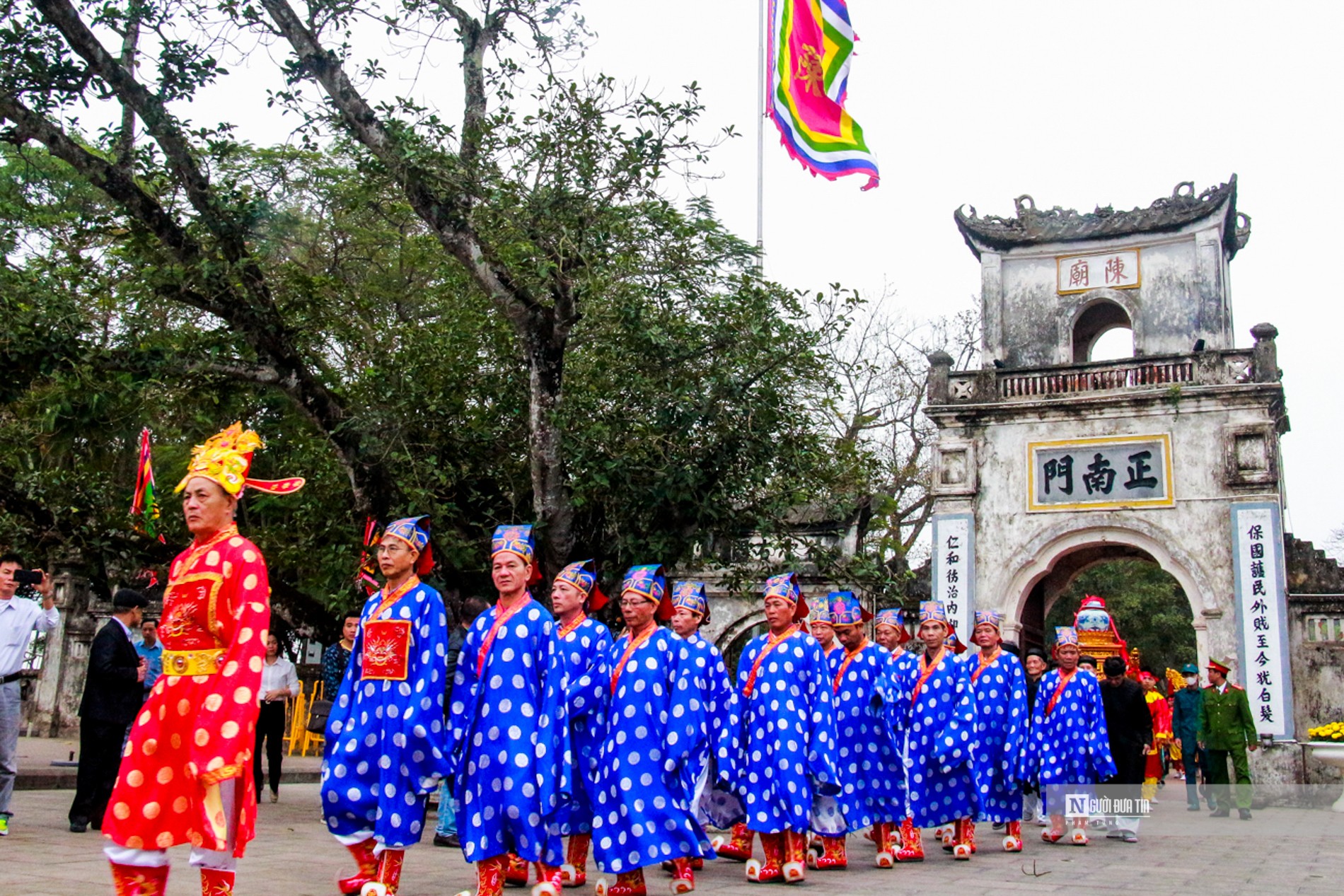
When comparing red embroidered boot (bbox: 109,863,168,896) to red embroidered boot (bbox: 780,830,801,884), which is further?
red embroidered boot (bbox: 780,830,801,884)

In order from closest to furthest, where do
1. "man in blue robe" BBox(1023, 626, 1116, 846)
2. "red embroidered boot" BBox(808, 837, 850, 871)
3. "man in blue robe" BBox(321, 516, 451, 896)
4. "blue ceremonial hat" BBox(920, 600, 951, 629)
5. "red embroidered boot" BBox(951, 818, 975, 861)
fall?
1. "man in blue robe" BBox(321, 516, 451, 896)
2. "red embroidered boot" BBox(808, 837, 850, 871)
3. "red embroidered boot" BBox(951, 818, 975, 861)
4. "blue ceremonial hat" BBox(920, 600, 951, 629)
5. "man in blue robe" BBox(1023, 626, 1116, 846)

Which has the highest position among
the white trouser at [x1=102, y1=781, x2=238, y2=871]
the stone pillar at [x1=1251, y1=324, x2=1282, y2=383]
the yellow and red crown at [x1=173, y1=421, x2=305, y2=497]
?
the stone pillar at [x1=1251, y1=324, x2=1282, y2=383]

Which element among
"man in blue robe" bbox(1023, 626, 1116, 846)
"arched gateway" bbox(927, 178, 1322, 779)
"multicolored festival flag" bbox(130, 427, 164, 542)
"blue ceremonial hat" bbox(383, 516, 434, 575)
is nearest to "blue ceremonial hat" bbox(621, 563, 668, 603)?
"blue ceremonial hat" bbox(383, 516, 434, 575)

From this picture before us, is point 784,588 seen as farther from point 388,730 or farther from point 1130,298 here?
point 1130,298

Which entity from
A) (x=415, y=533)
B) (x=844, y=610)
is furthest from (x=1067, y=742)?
(x=415, y=533)

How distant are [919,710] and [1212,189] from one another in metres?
13.1

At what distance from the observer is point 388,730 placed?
18.2 feet

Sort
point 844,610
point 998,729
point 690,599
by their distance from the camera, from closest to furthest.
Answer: point 690,599 < point 844,610 < point 998,729

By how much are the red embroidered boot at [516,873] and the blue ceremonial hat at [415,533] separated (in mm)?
1615

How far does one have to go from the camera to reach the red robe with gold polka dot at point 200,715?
4.18 m

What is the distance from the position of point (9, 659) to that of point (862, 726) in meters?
5.26

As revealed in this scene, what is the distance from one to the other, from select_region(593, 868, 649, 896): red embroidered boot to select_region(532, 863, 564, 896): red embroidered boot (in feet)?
1.28

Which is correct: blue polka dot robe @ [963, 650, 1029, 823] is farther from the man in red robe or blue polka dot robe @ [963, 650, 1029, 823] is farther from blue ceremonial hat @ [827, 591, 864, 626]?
the man in red robe

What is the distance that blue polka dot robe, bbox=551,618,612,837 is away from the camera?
21.4 ft
